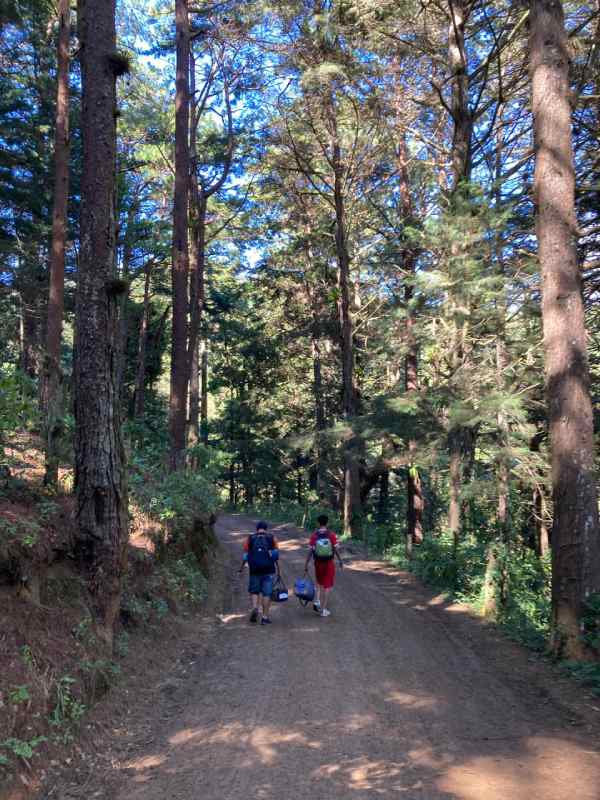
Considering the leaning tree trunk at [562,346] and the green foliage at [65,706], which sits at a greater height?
the leaning tree trunk at [562,346]

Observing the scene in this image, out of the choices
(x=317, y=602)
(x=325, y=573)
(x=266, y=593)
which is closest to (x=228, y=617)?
(x=266, y=593)

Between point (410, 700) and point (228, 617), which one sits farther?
point (228, 617)

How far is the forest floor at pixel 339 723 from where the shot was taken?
4461 mm

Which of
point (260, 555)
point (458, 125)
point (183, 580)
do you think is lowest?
point (183, 580)

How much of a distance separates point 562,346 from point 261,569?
597 cm

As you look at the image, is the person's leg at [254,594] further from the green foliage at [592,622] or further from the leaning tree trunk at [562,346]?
the green foliage at [592,622]

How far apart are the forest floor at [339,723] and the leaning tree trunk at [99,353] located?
4.50ft

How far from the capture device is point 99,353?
6.79 meters

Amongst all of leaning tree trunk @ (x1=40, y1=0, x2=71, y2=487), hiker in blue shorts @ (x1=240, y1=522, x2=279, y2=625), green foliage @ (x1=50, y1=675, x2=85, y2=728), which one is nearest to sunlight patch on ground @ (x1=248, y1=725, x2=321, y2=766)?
green foliage @ (x1=50, y1=675, x2=85, y2=728)

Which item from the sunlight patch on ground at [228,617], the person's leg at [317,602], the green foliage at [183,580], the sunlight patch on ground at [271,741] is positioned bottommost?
the sunlight patch on ground at [228,617]

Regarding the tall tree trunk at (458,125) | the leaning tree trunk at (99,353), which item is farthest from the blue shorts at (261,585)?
the tall tree trunk at (458,125)

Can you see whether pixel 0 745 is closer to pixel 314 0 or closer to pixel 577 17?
pixel 577 17

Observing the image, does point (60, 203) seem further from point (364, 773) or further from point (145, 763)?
point (364, 773)

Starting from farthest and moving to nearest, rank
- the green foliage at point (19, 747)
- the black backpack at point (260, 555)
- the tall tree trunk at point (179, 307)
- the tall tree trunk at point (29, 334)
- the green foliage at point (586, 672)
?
the tall tree trunk at point (29, 334), the tall tree trunk at point (179, 307), the black backpack at point (260, 555), the green foliage at point (586, 672), the green foliage at point (19, 747)
